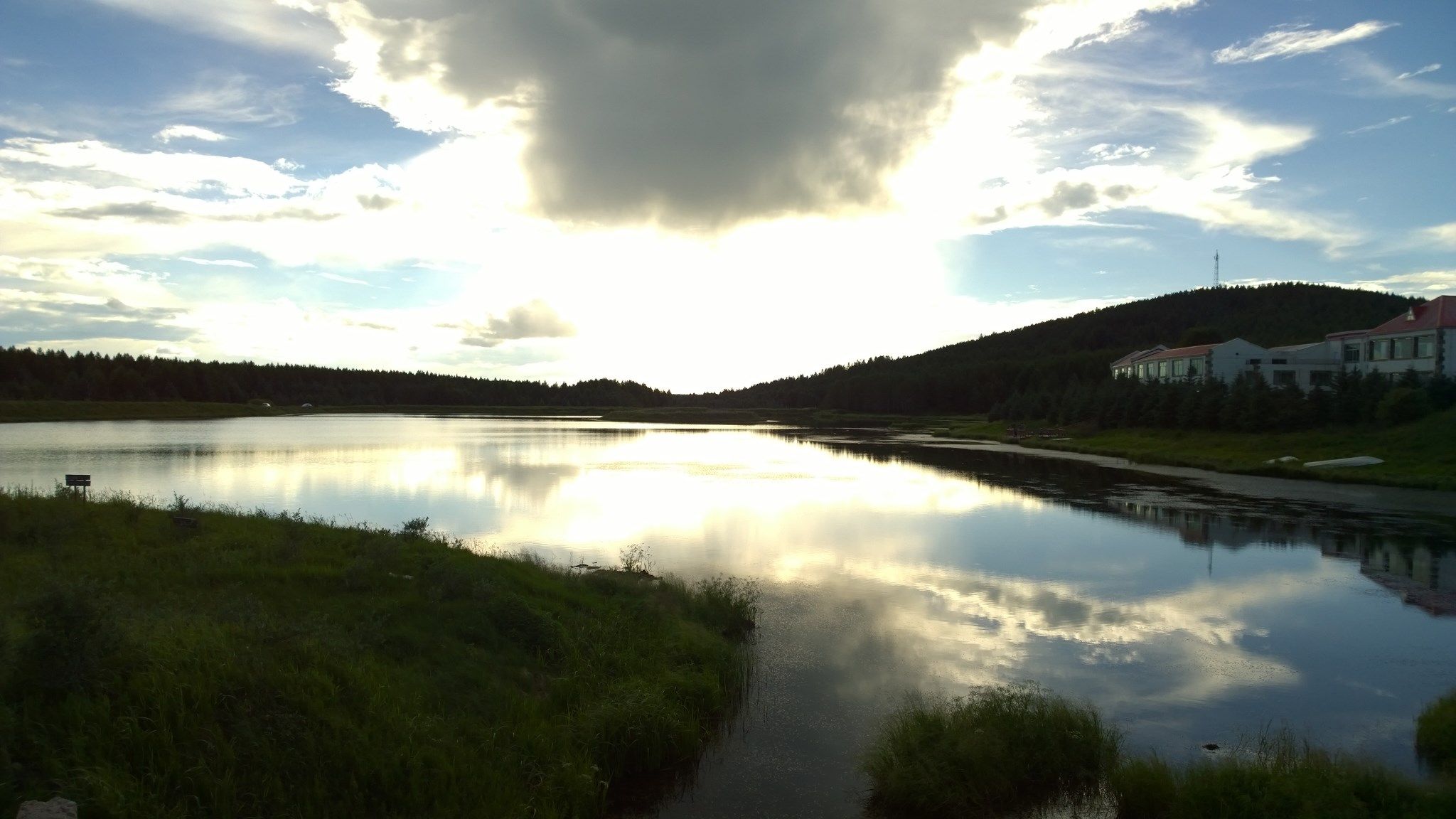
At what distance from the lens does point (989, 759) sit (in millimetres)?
8773

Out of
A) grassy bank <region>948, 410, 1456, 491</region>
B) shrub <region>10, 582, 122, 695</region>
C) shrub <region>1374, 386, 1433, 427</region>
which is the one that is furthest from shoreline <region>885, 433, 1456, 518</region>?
shrub <region>10, 582, 122, 695</region>

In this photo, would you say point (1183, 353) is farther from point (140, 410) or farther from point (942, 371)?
point (140, 410)

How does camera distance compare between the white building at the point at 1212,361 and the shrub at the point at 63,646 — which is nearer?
the shrub at the point at 63,646

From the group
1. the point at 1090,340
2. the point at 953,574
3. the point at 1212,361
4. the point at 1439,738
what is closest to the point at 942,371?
the point at 1090,340

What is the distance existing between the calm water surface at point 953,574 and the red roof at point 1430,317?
A: 94.8 feet

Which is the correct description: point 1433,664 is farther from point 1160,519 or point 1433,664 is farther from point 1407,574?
point 1160,519

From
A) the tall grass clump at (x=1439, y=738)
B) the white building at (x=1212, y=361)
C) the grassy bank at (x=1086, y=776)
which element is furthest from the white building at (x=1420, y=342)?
the grassy bank at (x=1086, y=776)

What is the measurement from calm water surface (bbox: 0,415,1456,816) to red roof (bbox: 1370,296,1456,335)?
94.8ft

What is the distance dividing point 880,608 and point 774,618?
7.24ft

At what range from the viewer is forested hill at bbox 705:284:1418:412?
138000mm

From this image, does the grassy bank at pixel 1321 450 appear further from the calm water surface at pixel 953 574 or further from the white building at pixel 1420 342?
the white building at pixel 1420 342

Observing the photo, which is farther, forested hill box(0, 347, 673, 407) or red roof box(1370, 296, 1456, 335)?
forested hill box(0, 347, 673, 407)

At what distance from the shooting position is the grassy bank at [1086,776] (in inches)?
295

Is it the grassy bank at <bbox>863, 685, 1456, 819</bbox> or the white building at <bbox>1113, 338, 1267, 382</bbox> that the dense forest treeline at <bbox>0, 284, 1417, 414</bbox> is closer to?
the white building at <bbox>1113, 338, 1267, 382</bbox>
